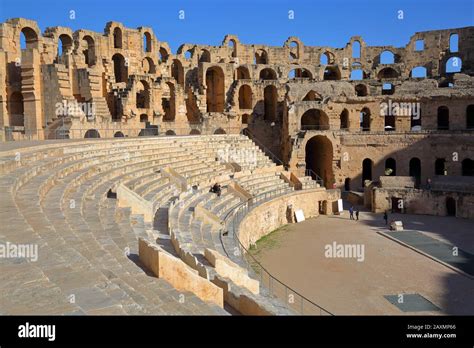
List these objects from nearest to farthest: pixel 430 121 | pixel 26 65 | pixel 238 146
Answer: pixel 26 65 < pixel 238 146 < pixel 430 121

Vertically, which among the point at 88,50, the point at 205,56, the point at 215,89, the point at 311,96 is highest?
the point at 205,56

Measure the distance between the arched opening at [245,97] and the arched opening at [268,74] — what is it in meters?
3.36

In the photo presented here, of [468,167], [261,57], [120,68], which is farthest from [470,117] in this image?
[120,68]

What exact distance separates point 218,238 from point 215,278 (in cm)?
553

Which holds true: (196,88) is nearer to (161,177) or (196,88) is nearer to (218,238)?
(161,177)

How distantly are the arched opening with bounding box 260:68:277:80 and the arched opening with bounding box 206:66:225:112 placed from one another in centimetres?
492

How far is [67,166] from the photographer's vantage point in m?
12.9

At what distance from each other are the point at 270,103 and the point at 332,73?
25.5 feet

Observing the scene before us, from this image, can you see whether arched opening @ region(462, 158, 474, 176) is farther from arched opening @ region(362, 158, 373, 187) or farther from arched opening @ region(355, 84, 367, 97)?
arched opening @ region(355, 84, 367, 97)

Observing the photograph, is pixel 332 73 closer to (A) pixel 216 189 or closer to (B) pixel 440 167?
(B) pixel 440 167

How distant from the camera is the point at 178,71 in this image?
38.2 m

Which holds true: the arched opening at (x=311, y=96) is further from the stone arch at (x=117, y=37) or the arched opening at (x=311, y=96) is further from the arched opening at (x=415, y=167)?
the stone arch at (x=117, y=37)
